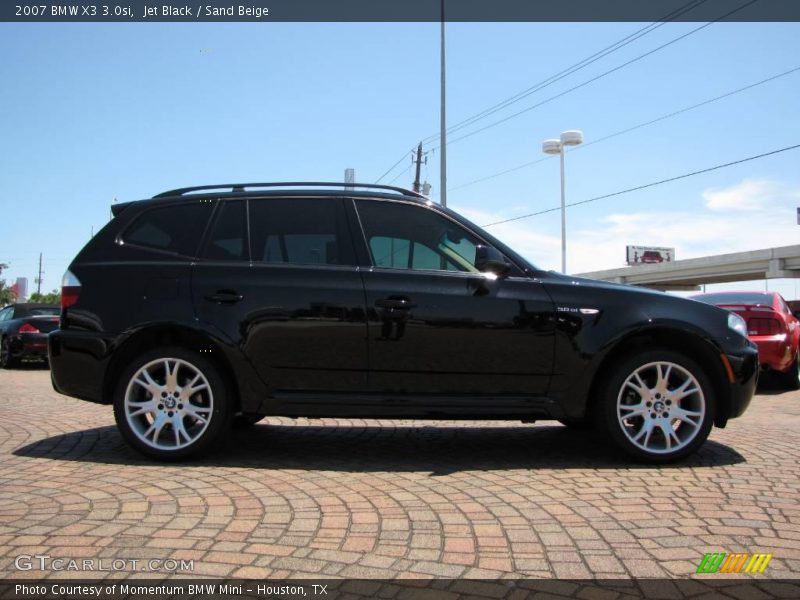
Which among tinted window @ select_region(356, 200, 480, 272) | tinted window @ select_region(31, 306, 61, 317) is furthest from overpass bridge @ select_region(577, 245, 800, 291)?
tinted window @ select_region(356, 200, 480, 272)

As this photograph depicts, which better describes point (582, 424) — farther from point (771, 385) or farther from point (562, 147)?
point (562, 147)

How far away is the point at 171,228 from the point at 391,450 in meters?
2.33

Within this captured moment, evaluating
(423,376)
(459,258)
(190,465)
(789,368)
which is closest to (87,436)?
(190,465)

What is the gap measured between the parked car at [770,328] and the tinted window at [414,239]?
4.87 meters

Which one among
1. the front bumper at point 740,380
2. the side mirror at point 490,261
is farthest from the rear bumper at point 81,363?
the front bumper at point 740,380

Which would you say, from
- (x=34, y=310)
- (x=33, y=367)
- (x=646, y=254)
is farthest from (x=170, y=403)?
(x=646, y=254)

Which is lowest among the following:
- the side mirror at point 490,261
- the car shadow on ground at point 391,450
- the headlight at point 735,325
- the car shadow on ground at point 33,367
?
the car shadow on ground at point 33,367

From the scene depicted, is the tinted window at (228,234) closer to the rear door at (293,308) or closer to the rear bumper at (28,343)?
the rear door at (293,308)

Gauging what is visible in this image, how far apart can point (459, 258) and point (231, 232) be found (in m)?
1.67

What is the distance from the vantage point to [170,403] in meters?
4.55

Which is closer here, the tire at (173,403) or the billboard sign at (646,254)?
the tire at (173,403)

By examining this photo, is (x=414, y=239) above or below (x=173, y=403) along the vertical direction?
above

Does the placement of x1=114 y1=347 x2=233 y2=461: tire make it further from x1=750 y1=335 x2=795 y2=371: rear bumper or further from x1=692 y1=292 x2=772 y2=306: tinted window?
x1=750 y1=335 x2=795 y2=371: rear bumper

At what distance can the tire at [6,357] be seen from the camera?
13047 millimetres
